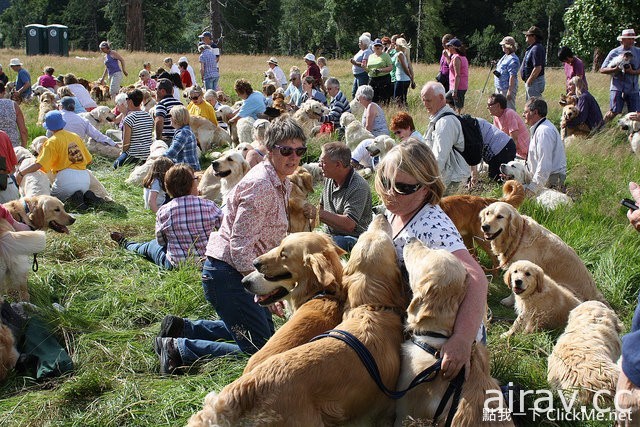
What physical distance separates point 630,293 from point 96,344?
476 cm

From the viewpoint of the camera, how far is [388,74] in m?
15.7

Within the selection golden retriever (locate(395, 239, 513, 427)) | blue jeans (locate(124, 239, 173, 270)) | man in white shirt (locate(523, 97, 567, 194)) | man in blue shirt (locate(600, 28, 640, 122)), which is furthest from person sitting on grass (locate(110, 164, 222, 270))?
man in blue shirt (locate(600, 28, 640, 122))

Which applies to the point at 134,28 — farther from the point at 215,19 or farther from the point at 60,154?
the point at 60,154

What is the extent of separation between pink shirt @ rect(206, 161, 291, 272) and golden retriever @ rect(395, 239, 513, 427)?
1420mm

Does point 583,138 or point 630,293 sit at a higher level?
point 583,138

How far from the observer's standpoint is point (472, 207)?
22.3 feet

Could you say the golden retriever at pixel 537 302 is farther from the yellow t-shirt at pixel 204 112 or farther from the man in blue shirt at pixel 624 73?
the yellow t-shirt at pixel 204 112

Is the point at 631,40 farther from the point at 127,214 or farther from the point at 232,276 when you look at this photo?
the point at 232,276

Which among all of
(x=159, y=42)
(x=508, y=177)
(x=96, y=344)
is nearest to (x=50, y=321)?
(x=96, y=344)

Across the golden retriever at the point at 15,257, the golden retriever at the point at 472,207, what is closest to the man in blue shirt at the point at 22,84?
the golden retriever at the point at 15,257

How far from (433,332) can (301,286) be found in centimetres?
105

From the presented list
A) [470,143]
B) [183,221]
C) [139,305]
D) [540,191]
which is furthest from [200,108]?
[139,305]

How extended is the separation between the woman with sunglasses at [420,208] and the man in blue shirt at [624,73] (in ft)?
35.6

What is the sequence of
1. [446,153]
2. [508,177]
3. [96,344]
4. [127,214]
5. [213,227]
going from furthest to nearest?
1. [127,214]
2. [508,177]
3. [446,153]
4. [213,227]
5. [96,344]
